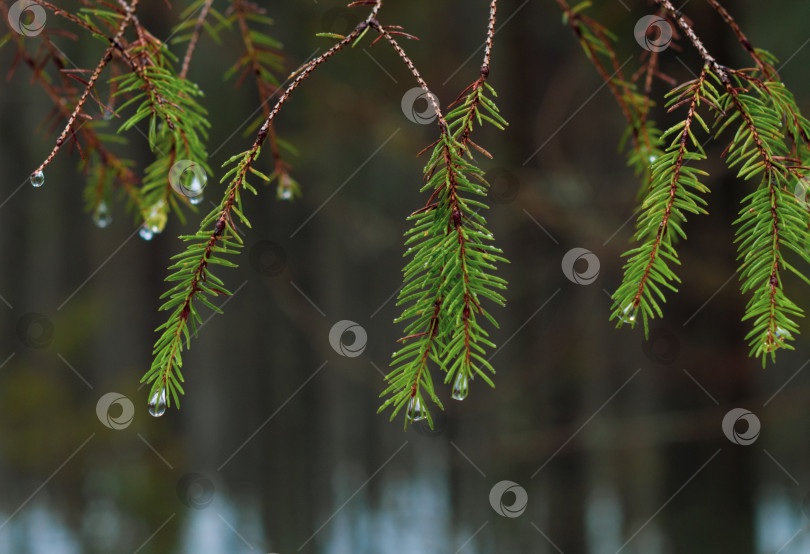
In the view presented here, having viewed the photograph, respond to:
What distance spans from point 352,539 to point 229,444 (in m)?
1.30

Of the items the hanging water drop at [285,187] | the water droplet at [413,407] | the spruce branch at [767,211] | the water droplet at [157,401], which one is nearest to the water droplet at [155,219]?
the hanging water drop at [285,187]

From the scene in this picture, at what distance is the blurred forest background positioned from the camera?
86.0 inches

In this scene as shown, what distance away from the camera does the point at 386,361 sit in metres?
5.08

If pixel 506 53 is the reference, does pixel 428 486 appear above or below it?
below

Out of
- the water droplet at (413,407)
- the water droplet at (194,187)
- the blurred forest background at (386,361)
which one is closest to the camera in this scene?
the water droplet at (413,407)

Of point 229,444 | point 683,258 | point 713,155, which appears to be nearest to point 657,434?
point 683,258

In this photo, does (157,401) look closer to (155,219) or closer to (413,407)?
(413,407)

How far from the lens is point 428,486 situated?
4.99 meters

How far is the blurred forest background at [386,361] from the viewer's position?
7.17ft

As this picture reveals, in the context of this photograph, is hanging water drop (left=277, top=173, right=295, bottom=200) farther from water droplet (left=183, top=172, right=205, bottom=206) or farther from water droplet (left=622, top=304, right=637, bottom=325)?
water droplet (left=622, top=304, right=637, bottom=325)

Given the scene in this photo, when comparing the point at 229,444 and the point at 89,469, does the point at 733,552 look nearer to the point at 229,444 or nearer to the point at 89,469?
the point at 89,469

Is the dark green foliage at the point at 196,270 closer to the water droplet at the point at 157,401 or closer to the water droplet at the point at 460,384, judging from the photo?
the water droplet at the point at 157,401

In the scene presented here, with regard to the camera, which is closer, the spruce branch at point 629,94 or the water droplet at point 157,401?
the water droplet at point 157,401

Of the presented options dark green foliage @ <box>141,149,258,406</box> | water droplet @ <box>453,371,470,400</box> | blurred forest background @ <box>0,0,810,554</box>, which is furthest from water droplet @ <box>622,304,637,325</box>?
blurred forest background @ <box>0,0,810,554</box>
